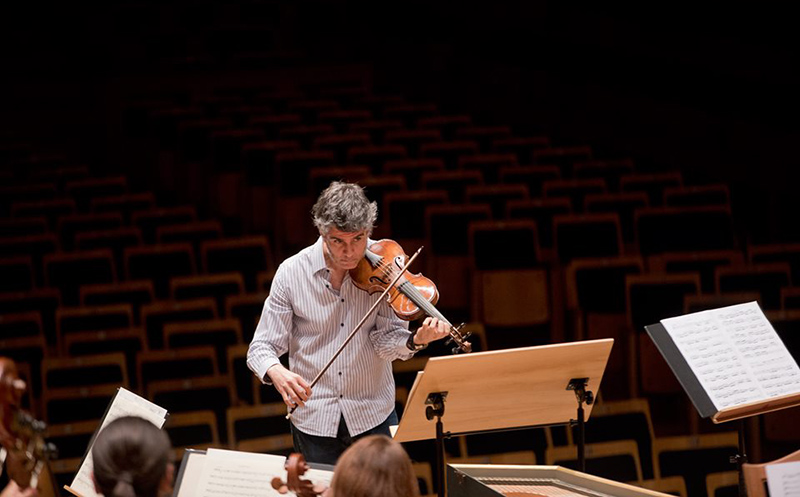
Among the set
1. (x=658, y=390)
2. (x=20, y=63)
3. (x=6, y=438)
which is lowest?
(x=658, y=390)

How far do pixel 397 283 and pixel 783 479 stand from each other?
1.03 m

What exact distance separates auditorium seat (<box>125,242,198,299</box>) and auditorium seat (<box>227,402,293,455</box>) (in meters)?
1.61

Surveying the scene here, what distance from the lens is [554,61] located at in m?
8.49

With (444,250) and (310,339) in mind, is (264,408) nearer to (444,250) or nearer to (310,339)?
(310,339)

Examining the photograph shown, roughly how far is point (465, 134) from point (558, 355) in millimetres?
4683

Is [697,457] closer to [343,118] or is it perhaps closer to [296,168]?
[296,168]

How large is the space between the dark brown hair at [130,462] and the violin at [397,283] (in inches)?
40.3

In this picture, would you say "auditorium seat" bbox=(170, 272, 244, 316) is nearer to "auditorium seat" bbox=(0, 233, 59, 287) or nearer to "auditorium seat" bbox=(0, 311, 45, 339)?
"auditorium seat" bbox=(0, 311, 45, 339)

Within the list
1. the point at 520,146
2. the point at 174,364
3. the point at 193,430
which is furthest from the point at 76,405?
the point at 520,146

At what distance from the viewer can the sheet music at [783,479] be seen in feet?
7.24

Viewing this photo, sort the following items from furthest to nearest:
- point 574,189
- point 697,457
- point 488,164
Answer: point 488,164 < point 574,189 < point 697,457

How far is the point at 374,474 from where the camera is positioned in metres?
1.76

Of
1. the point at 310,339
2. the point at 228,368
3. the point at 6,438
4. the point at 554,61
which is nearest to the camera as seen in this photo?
the point at 6,438

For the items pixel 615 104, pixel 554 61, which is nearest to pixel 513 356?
pixel 615 104
